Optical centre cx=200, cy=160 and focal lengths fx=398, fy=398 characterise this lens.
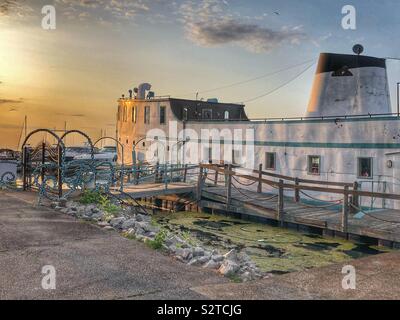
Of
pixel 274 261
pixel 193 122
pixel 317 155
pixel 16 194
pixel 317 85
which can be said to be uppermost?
pixel 317 85

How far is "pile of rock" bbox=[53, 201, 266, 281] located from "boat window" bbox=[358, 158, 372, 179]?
35.6 ft

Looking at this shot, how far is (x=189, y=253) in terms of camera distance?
816 cm

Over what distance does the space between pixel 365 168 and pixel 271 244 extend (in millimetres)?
6931

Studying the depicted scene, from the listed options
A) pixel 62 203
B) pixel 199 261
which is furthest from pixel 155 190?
pixel 199 261

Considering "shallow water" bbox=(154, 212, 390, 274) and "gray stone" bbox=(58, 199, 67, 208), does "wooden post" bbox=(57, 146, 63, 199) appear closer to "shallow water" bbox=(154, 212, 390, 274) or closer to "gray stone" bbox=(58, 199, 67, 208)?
"gray stone" bbox=(58, 199, 67, 208)

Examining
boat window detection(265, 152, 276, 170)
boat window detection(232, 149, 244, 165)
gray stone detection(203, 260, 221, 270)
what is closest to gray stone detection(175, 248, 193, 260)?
gray stone detection(203, 260, 221, 270)

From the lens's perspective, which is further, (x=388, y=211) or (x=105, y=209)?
(x=388, y=211)

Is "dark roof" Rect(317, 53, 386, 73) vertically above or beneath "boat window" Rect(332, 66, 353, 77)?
above

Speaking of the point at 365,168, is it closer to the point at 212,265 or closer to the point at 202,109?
the point at 212,265

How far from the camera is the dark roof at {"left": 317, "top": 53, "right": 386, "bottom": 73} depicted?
68.3 feet

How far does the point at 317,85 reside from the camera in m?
22.3

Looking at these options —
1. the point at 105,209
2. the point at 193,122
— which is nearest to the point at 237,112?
the point at 193,122

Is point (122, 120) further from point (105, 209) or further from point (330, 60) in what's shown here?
point (105, 209)

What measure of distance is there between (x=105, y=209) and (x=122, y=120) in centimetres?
2182
